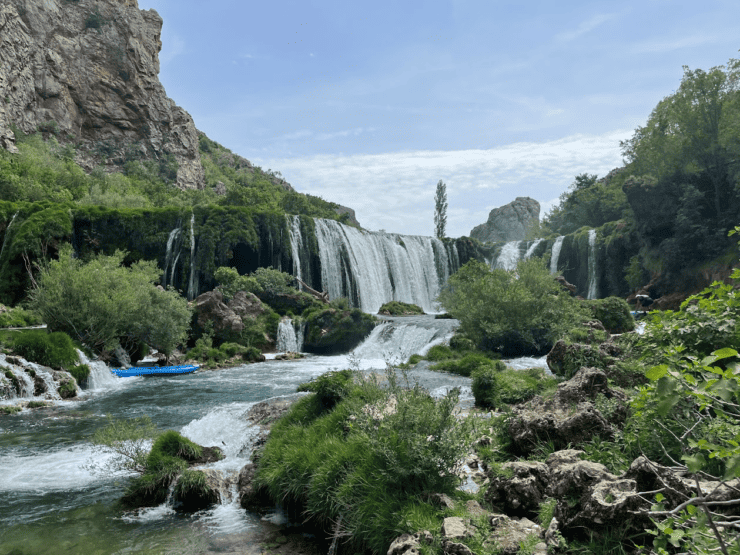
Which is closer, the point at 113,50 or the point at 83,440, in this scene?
the point at 83,440

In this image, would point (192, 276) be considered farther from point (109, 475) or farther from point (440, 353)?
point (109, 475)

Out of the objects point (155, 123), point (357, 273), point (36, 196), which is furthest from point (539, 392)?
point (155, 123)

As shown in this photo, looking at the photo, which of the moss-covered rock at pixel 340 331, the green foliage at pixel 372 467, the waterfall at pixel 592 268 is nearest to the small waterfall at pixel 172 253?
the moss-covered rock at pixel 340 331

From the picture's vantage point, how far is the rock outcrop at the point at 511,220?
349ft

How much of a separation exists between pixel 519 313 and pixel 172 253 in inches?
1054

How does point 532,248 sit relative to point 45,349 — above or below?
above

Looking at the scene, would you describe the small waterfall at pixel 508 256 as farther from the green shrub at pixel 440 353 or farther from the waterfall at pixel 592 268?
the green shrub at pixel 440 353

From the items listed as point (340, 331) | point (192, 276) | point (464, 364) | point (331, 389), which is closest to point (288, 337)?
point (340, 331)

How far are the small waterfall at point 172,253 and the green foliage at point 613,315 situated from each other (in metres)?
28.5

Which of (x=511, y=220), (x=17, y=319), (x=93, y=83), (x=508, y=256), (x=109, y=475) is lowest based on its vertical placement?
(x=109, y=475)

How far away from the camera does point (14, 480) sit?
808 centimetres

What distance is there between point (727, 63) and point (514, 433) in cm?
3866

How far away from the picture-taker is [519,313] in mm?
19250

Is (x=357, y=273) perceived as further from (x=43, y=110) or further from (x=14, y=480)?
(x=43, y=110)
